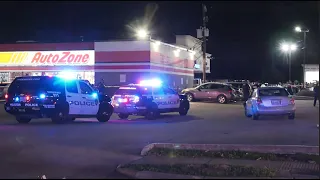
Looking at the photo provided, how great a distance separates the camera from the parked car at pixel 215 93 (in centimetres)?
3491

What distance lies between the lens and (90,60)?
41.7 metres

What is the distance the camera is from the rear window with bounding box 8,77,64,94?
17.9m

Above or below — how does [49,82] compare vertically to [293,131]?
above

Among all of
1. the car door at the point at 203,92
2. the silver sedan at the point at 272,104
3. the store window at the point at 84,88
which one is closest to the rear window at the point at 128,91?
the store window at the point at 84,88

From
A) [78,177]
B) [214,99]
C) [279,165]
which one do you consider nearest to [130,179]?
[78,177]

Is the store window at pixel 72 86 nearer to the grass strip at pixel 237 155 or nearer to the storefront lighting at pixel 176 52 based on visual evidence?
the grass strip at pixel 237 155

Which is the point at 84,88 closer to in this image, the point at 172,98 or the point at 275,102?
the point at 172,98

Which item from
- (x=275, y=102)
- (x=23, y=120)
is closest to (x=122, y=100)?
(x=23, y=120)

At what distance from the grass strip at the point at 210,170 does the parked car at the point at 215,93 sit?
25983 millimetres

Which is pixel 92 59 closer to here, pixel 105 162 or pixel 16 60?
pixel 16 60

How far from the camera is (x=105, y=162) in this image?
32.6ft

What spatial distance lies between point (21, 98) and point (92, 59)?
78.7 feet

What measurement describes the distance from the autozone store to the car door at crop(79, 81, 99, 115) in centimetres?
2158

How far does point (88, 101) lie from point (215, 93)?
57.8 ft
